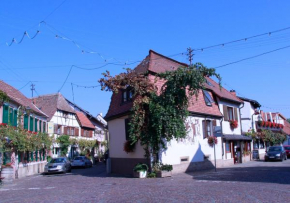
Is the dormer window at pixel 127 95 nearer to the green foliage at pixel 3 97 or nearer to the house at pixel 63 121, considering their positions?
the green foliage at pixel 3 97

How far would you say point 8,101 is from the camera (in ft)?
73.2

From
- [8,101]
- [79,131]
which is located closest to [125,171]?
[8,101]

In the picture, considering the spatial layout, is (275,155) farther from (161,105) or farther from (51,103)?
(51,103)

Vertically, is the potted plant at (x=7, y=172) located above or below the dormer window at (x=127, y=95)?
below

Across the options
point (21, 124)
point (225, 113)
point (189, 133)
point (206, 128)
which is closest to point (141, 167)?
point (189, 133)

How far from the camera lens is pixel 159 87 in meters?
19.6

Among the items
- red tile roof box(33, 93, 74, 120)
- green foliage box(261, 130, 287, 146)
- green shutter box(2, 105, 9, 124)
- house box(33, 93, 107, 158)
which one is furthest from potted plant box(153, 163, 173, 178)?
red tile roof box(33, 93, 74, 120)

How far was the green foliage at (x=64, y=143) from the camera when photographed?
3746cm

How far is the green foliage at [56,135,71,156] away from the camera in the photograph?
3746 centimetres

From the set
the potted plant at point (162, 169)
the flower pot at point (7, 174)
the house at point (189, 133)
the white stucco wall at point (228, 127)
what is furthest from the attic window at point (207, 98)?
the flower pot at point (7, 174)

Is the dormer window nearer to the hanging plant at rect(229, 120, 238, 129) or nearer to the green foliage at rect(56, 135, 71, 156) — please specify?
the hanging plant at rect(229, 120, 238, 129)

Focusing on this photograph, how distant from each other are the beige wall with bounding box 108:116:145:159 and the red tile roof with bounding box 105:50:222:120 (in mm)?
609

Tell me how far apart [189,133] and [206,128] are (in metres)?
2.35

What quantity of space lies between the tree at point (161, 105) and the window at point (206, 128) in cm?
474
